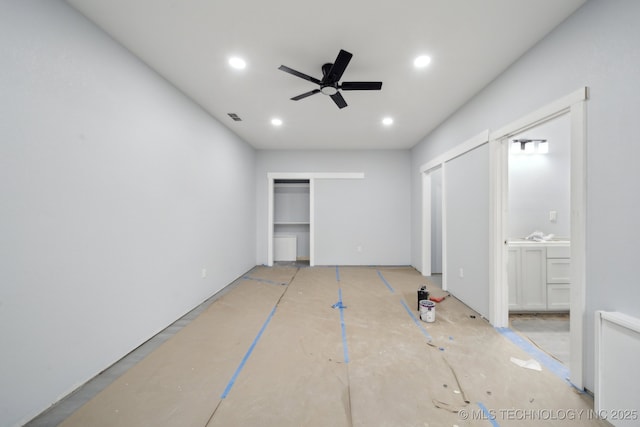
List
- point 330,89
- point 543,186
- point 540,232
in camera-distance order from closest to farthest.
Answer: point 330,89, point 540,232, point 543,186

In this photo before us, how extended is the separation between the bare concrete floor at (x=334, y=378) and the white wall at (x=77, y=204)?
0.37 m

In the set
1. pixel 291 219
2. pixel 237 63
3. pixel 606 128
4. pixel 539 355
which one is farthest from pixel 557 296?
pixel 291 219

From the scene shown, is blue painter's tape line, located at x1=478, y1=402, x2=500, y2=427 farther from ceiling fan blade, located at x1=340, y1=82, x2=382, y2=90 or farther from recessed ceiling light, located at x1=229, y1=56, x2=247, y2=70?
recessed ceiling light, located at x1=229, y1=56, x2=247, y2=70

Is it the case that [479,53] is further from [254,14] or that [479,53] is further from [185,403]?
[185,403]

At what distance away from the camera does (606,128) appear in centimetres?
167

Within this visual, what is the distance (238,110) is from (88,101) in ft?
6.65

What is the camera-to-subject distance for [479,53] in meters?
2.39

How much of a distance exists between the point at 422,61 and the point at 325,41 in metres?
1.03

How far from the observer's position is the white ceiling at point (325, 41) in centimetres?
187

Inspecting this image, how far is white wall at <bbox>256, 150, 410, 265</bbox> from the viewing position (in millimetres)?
6121

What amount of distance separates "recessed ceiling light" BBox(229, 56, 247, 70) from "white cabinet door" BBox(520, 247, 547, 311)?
160 inches

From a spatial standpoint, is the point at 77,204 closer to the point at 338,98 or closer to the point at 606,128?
the point at 338,98

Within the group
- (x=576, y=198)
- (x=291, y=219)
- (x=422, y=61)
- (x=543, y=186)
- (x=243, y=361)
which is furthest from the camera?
(x=291, y=219)

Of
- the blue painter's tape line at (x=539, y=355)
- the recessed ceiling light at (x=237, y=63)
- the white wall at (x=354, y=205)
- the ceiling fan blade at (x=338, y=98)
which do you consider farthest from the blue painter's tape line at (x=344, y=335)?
the recessed ceiling light at (x=237, y=63)
